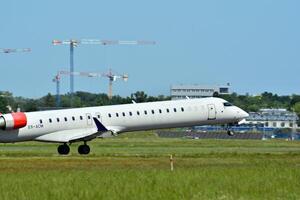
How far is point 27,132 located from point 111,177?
2452 cm

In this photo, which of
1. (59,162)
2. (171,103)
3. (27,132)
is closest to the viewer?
(59,162)

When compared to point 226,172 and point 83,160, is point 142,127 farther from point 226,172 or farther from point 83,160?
point 226,172

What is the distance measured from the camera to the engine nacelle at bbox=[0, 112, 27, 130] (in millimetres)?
60312

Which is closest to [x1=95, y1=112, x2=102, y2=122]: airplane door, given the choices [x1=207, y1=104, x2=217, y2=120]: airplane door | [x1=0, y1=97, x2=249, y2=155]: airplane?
[x1=0, y1=97, x2=249, y2=155]: airplane

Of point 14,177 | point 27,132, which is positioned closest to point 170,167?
point 14,177

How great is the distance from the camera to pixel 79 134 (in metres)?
62.2

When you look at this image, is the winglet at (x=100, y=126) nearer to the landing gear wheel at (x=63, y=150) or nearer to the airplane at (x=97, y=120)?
the airplane at (x=97, y=120)

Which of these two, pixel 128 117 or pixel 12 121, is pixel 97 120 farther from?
pixel 12 121

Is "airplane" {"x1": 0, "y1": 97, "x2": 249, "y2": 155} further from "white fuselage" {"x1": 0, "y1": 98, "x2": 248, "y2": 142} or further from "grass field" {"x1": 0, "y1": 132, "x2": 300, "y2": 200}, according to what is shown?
"grass field" {"x1": 0, "y1": 132, "x2": 300, "y2": 200}

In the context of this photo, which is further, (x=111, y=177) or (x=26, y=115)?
(x=26, y=115)

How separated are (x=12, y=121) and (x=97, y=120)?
17.9 ft

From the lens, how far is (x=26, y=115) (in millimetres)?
61875

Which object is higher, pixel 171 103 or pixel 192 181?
pixel 171 103

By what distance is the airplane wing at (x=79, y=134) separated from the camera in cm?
6175
